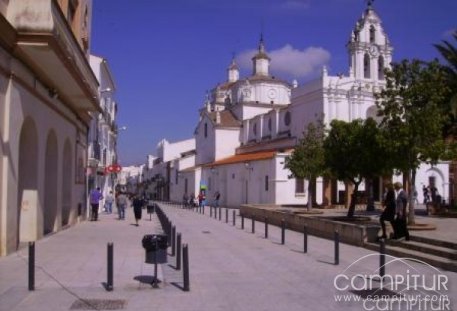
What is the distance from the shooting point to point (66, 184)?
24.3 metres

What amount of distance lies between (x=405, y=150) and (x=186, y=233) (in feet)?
30.9

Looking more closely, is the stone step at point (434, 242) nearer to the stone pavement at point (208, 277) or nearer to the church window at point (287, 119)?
the stone pavement at point (208, 277)

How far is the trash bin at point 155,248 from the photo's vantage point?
33.9ft

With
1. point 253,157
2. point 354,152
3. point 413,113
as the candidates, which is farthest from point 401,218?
point 253,157

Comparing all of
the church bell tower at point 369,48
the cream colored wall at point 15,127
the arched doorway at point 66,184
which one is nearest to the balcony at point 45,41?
the cream colored wall at point 15,127

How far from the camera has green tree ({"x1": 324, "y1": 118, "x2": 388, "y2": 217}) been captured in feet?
68.4

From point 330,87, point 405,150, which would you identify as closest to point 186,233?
point 405,150

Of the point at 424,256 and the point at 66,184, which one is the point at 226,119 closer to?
→ the point at 66,184

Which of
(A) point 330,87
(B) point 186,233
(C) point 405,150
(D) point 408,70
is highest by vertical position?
(A) point 330,87

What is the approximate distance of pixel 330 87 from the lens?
49.3 m

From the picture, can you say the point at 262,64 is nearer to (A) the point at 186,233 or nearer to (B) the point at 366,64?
(B) the point at 366,64

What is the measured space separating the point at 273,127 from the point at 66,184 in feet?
122

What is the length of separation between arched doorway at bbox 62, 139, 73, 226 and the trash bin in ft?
47.9

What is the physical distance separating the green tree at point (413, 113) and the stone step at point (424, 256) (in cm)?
294
